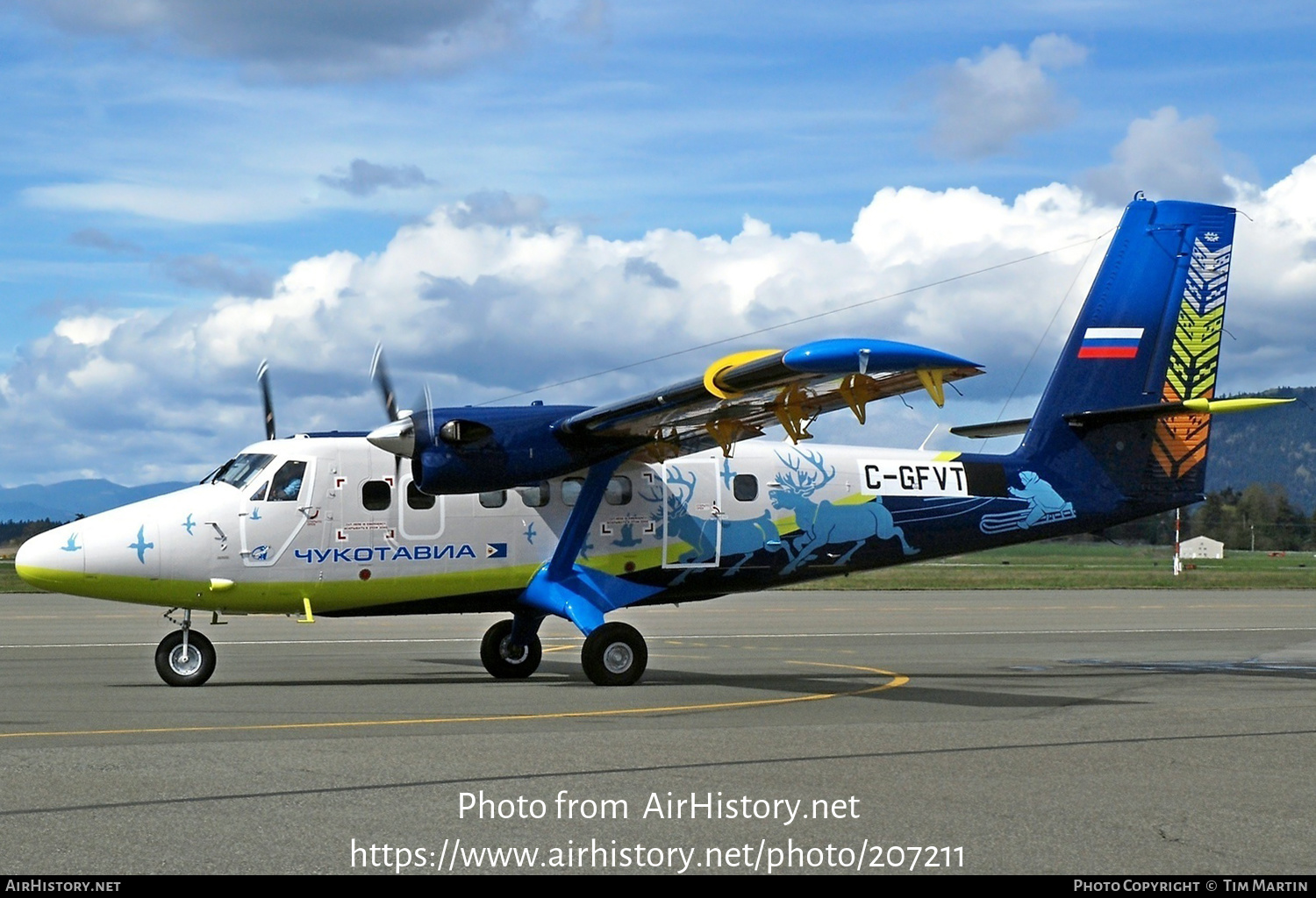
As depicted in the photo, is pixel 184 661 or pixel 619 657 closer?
pixel 184 661

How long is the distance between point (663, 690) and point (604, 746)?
551cm

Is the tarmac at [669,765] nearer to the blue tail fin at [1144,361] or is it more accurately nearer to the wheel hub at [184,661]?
the wheel hub at [184,661]

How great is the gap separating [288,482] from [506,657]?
378 centimetres

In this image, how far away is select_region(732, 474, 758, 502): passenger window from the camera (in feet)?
65.9

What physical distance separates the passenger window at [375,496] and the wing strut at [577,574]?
2.14 m

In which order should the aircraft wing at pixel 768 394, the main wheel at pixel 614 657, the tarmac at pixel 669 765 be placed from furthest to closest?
A: the main wheel at pixel 614 657
the aircraft wing at pixel 768 394
the tarmac at pixel 669 765

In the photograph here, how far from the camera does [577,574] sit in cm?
1914

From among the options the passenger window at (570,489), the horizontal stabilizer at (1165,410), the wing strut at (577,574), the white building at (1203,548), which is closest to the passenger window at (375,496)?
the wing strut at (577,574)

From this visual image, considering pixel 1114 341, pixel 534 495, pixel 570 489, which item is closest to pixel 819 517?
pixel 570 489

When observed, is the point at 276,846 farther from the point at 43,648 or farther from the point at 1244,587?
the point at 1244,587

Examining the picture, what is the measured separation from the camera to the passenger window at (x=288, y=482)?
18.5m

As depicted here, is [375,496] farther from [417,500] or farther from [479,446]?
[479,446]

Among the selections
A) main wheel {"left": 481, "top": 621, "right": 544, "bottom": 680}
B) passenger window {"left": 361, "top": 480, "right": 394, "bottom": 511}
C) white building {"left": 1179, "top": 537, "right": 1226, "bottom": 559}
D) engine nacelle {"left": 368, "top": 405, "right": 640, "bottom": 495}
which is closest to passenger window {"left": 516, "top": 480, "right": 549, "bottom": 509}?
engine nacelle {"left": 368, "top": 405, "right": 640, "bottom": 495}

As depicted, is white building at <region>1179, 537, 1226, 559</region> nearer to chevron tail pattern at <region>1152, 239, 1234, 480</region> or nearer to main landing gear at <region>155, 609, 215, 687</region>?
chevron tail pattern at <region>1152, 239, 1234, 480</region>
